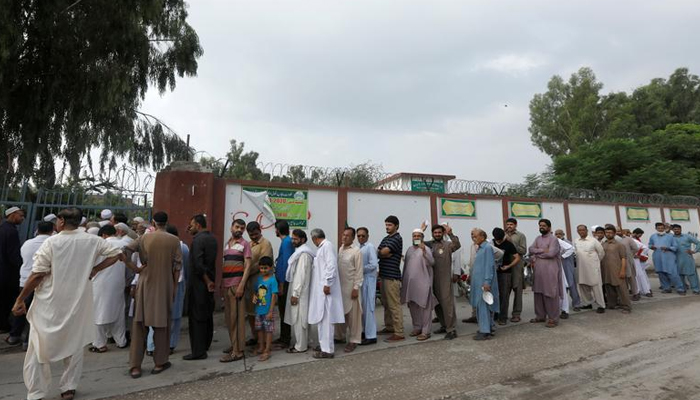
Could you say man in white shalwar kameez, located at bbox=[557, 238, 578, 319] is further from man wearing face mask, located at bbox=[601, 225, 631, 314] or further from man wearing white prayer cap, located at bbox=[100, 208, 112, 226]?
man wearing white prayer cap, located at bbox=[100, 208, 112, 226]

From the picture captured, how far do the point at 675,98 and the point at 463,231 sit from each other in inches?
1239

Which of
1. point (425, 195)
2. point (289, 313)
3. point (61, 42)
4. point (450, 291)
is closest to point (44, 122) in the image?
point (61, 42)

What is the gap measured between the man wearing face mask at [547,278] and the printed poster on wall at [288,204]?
4085 millimetres

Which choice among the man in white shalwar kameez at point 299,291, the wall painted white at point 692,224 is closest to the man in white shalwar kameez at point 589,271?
the man in white shalwar kameez at point 299,291

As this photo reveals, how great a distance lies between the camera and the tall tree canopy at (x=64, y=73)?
27.1ft

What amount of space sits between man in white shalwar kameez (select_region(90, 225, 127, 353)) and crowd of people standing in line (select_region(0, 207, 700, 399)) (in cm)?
1

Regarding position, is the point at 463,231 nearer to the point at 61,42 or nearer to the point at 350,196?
the point at 350,196

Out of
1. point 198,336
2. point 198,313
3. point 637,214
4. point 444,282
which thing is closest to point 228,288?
point 198,313

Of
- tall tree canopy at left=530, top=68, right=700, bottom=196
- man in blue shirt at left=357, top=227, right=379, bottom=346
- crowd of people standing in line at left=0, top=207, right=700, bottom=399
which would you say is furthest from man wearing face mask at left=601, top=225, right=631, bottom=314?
tall tree canopy at left=530, top=68, right=700, bottom=196

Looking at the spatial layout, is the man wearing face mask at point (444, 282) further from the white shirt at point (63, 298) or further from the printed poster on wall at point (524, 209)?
the printed poster on wall at point (524, 209)

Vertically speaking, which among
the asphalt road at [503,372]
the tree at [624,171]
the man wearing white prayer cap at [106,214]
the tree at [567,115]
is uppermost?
the tree at [567,115]

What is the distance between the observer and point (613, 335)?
557 centimetres

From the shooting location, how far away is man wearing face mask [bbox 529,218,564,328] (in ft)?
19.9

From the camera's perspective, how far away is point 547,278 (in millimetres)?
6105
